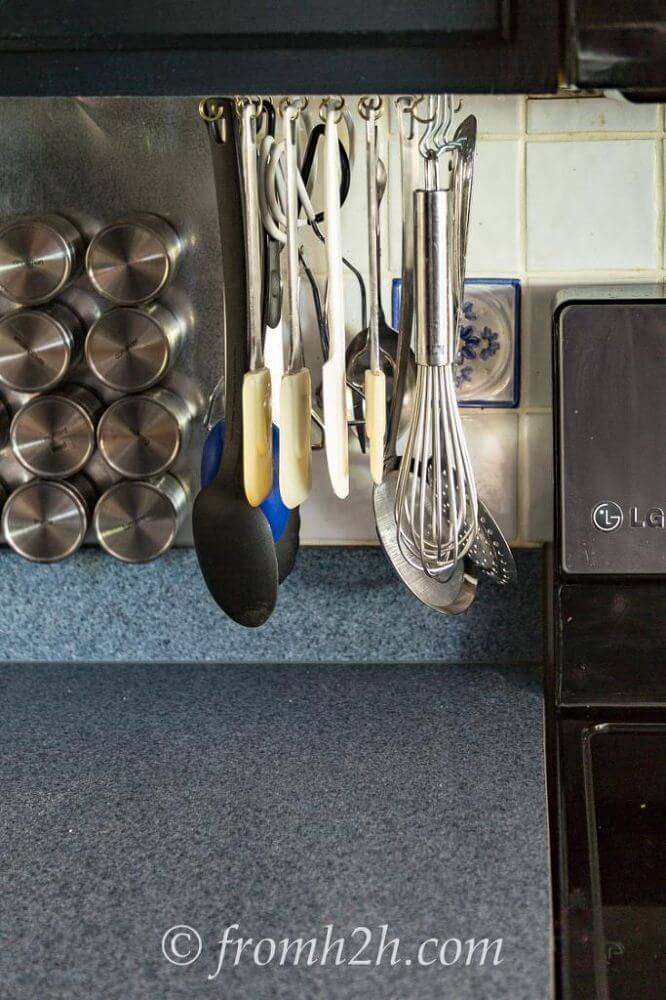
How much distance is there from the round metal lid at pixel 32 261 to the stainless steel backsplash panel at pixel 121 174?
30mm

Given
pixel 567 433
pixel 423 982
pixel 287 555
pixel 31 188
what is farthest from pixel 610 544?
pixel 31 188

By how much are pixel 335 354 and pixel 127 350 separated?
0.68 ft

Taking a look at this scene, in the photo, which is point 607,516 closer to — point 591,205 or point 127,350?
point 591,205

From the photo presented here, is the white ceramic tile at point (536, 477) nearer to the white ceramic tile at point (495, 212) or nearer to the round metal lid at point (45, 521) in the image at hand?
the white ceramic tile at point (495, 212)

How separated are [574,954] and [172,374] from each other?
1.72 ft

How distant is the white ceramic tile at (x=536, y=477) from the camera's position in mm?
852

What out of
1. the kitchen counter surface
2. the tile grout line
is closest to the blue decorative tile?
the tile grout line

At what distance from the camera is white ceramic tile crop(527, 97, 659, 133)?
79 centimetres

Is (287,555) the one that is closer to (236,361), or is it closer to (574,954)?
(236,361)

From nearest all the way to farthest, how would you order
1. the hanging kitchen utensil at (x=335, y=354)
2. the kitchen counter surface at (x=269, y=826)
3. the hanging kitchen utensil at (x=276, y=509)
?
1. the kitchen counter surface at (x=269, y=826)
2. the hanging kitchen utensil at (x=335, y=354)
3. the hanging kitchen utensil at (x=276, y=509)

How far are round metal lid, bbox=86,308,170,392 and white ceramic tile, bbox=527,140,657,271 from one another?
0.30 m

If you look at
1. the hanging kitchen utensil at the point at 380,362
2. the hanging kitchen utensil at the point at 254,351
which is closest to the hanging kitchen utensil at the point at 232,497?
the hanging kitchen utensil at the point at 254,351

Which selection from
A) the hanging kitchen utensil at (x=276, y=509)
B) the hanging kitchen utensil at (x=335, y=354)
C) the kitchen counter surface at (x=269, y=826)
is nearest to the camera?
the kitchen counter surface at (x=269, y=826)

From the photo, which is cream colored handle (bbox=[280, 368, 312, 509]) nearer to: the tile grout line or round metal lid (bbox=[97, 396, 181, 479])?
round metal lid (bbox=[97, 396, 181, 479])
